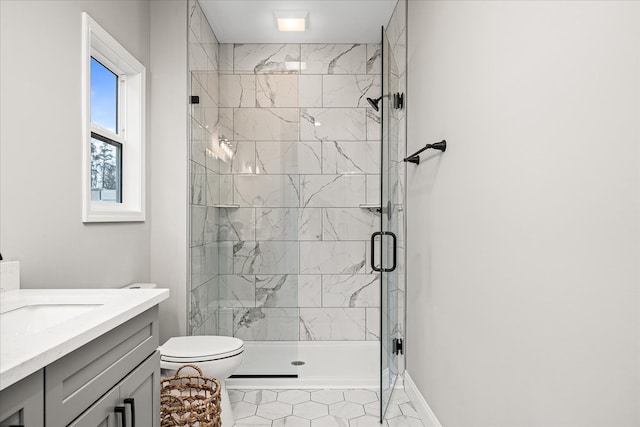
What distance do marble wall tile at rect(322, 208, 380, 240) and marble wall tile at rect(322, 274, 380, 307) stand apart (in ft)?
1.14

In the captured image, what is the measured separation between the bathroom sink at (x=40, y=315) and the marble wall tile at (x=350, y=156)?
2.72 m

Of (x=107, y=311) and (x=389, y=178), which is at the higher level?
(x=389, y=178)

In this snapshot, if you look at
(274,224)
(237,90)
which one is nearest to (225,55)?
(237,90)

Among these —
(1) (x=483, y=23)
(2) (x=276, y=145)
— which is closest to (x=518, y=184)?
(1) (x=483, y=23)

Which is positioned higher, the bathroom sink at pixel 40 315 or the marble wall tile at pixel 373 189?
the marble wall tile at pixel 373 189

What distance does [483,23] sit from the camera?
1642mm

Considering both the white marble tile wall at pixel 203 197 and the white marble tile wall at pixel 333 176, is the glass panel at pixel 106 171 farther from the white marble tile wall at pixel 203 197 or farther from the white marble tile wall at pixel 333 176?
the white marble tile wall at pixel 333 176

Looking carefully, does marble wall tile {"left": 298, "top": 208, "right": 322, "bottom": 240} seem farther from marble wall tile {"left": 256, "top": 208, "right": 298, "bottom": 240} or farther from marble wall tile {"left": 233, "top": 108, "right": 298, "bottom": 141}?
marble wall tile {"left": 233, "top": 108, "right": 298, "bottom": 141}

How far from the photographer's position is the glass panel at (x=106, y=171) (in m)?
2.38

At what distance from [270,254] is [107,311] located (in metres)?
1.95

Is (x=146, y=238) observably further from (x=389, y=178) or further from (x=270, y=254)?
(x=389, y=178)

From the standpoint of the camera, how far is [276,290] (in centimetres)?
316

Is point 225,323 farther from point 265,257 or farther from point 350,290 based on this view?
point 350,290

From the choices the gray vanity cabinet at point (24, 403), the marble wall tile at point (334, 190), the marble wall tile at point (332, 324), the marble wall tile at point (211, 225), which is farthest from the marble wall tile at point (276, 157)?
the gray vanity cabinet at point (24, 403)
